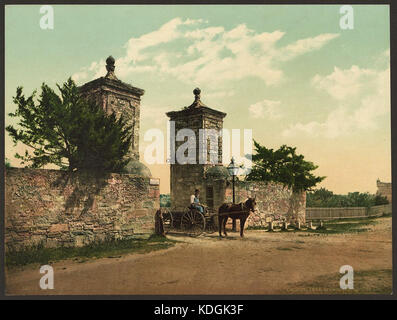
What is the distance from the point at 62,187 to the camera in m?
8.99

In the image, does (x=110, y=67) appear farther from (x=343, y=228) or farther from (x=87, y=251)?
(x=343, y=228)

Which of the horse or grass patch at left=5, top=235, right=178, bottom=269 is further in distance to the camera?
the horse

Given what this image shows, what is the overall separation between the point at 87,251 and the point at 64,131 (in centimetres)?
343

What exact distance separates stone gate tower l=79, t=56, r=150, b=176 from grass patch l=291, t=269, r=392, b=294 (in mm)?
8403

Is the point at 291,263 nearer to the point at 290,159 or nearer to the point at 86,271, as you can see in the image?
the point at 86,271

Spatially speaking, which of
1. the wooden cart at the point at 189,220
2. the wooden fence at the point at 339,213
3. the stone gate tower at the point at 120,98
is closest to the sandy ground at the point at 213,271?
the wooden cart at the point at 189,220

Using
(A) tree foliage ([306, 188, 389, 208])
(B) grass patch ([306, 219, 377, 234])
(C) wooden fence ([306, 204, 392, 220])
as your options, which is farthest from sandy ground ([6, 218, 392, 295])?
(A) tree foliage ([306, 188, 389, 208])

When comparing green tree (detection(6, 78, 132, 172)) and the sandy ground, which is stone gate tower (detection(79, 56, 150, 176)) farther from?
the sandy ground

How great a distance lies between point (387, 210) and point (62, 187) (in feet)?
73.0

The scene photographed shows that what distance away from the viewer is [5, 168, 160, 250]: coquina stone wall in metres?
8.06

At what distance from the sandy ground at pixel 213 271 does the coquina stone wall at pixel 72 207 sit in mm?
1145

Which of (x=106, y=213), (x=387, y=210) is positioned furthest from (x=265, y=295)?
(x=387, y=210)

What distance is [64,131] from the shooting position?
927 cm

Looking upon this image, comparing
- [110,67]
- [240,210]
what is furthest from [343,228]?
[110,67]
